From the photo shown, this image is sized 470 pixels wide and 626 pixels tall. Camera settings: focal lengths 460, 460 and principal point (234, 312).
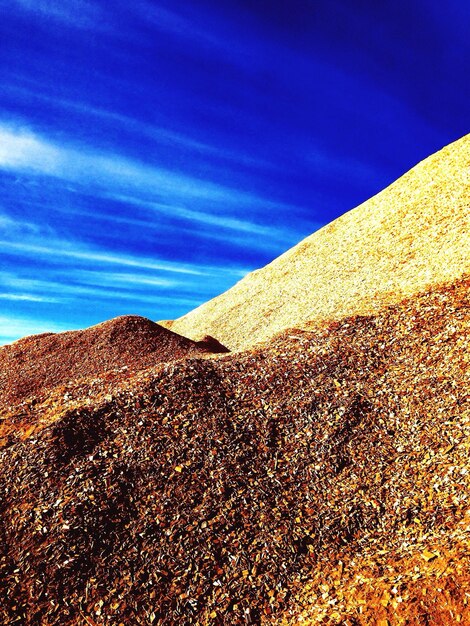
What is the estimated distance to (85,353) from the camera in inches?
791

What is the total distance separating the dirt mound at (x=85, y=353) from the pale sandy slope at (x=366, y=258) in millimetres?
4709

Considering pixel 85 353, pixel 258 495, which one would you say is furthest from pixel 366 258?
pixel 258 495

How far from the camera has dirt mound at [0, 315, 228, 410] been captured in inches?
720

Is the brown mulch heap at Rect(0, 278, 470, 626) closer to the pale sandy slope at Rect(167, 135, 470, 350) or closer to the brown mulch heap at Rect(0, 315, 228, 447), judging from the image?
the pale sandy slope at Rect(167, 135, 470, 350)

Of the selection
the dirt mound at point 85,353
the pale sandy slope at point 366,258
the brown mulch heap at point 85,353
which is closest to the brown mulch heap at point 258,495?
the pale sandy slope at point 366,258

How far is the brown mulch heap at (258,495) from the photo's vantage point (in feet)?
20.9

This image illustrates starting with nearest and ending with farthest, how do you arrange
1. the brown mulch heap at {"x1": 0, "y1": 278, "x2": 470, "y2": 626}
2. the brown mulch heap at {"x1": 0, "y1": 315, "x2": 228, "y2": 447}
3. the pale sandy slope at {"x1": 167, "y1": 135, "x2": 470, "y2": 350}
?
the brown mulch heap at {"x1": 0, "y1": 278, "x2": 470, "y2": 626} → the brown mulch heap at {"x1": 0, "y1": 315, "x2": 228, "y2": 447} → the pale sandy slope at {"x1": 167, "y1": 135, "x2": 470, "y2": 350}

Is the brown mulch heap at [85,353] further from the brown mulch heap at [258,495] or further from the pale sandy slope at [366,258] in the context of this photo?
the brown mulch heap at [258,495]

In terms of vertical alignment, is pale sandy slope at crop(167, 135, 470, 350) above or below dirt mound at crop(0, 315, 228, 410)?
above

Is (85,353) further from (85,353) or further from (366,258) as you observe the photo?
(366,258)

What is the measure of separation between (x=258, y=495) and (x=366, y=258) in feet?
60.8

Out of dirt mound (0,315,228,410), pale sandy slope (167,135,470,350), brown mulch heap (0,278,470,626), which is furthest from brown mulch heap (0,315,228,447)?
brown mulch heap (0,278,470,626)

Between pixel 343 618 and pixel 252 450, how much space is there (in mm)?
3669

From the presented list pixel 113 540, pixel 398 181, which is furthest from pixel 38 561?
pixel 398 181
